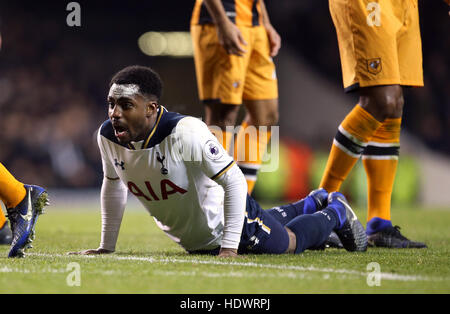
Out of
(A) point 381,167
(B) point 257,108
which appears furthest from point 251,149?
(A) point 381,167

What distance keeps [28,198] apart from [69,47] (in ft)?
46.3

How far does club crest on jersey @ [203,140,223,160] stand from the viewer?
3527 mm

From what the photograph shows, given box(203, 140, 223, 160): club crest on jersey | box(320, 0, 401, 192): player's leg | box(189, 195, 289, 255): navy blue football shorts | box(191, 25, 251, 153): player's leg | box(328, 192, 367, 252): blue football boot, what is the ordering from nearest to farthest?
box(203, 140, 223, 160): club crest on jersey, box(189, 195, 289, 255): navy blue football shorts, box(328, 192, 367, 252): blue football boot, box(320, 0, 401, 192): player's leg, box(191, 25, 251, 153): player's leg

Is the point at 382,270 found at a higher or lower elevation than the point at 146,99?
lower

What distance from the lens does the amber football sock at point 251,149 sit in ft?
18.3

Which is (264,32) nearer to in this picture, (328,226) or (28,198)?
(328,226)

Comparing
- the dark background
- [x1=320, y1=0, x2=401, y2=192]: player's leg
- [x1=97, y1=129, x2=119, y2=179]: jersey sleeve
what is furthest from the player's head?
the dark background

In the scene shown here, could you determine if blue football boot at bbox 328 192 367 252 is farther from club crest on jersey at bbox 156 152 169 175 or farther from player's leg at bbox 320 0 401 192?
club crest on jersey at bbox 156 152 169 175

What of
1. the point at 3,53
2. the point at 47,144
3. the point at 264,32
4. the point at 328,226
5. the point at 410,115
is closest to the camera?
the point at 328,226

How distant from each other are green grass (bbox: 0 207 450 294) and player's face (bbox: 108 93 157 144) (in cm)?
63

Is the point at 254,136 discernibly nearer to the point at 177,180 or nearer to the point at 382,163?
the point at 382,163

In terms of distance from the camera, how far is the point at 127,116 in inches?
139

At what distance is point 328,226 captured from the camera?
4.19 m
